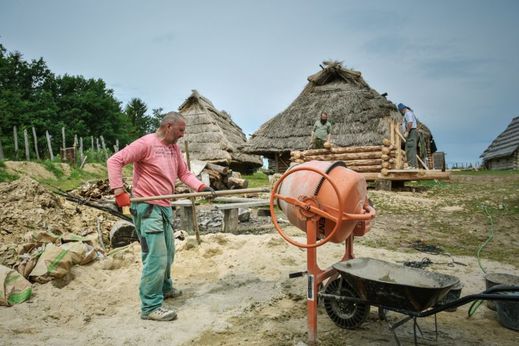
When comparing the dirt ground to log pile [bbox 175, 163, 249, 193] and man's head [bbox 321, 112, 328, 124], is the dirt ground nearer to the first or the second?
log pile [bbox 175, 163, 249, 193]

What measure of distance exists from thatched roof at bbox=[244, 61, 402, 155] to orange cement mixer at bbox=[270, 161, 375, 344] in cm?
1315

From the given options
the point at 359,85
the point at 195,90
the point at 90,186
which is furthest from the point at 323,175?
the point at 195,90

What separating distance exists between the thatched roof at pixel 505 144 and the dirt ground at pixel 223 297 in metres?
25.4

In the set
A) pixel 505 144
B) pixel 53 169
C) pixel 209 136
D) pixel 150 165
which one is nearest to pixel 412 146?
pixel 150 165

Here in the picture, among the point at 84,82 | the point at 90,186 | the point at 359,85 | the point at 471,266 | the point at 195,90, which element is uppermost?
the point at 84,82

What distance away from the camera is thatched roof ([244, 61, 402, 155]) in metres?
15.9

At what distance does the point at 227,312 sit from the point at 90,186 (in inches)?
345

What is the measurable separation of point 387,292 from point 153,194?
2475mm

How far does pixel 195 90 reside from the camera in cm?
2530

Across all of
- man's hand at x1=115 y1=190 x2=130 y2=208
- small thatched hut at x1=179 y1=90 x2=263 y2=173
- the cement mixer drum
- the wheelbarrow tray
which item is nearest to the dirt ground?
Answer: the wheelbarrow tray

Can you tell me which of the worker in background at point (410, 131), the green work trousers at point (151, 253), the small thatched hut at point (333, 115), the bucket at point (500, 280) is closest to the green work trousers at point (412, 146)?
the worker in background at point (410, 131)

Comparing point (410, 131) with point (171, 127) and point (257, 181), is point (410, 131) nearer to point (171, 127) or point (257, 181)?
point (171, 127)

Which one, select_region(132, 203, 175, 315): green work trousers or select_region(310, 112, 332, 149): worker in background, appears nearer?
select_region(132, 203, 175, 315): green work trousers

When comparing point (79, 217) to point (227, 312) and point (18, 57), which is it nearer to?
point (227, 312)
